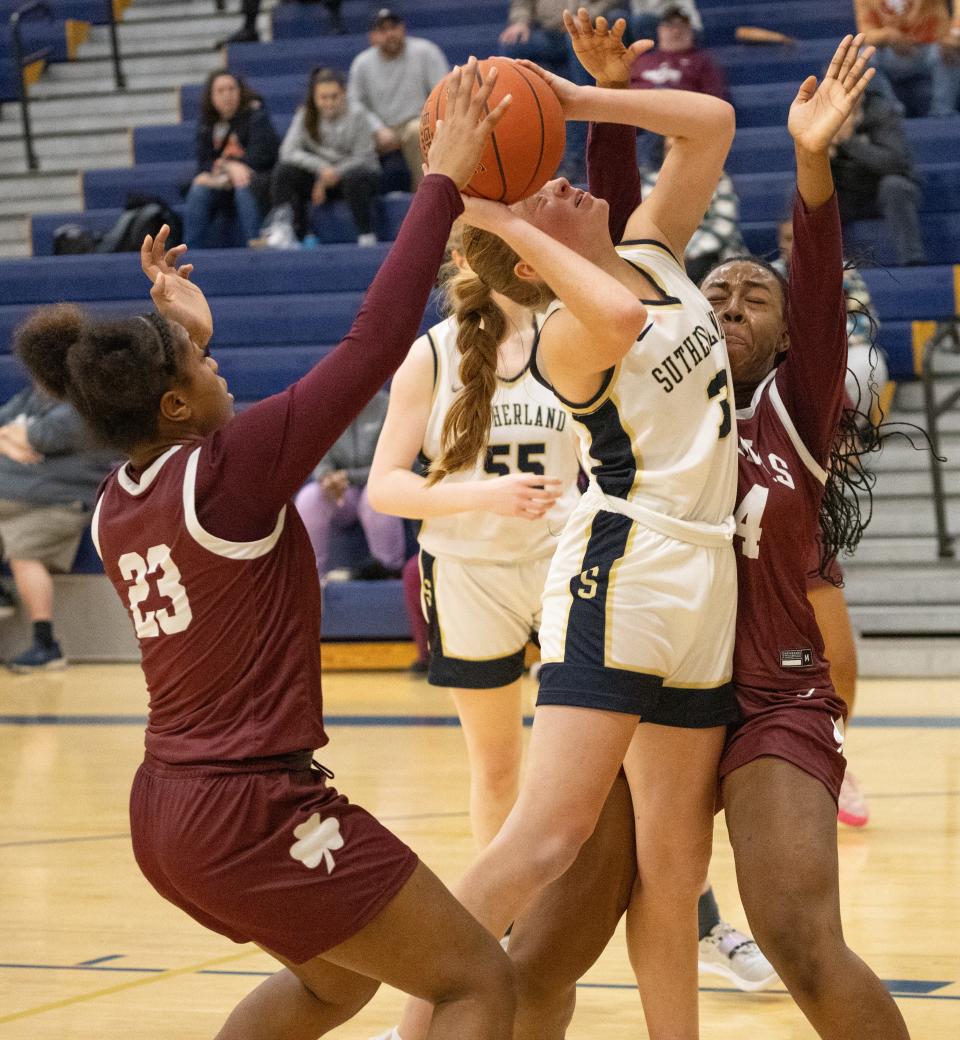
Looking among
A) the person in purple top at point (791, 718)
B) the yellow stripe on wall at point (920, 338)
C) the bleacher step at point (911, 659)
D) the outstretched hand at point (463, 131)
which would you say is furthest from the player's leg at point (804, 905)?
the yellow stripe on wall at point (920, 338)

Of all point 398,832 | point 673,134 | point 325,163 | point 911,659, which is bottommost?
point 911,659

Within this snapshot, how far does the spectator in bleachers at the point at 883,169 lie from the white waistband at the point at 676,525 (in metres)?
8.02

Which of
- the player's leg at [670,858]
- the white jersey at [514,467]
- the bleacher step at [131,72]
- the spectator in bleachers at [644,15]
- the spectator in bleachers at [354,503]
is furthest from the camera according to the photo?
A: the bleacher step at [131,72]

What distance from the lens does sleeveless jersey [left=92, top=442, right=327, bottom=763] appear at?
8.31 feet

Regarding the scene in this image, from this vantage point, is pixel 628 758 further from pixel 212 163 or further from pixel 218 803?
pixel 212 163

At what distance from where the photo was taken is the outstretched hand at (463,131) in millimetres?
2627

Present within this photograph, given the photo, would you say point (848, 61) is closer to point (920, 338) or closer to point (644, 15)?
point (920, 338)

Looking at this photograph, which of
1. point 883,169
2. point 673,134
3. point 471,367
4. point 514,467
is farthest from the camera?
point 883,169

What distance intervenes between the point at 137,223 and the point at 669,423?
9.93 meters

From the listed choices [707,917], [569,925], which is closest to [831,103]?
[569,925]

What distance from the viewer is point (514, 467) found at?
14.6 feet

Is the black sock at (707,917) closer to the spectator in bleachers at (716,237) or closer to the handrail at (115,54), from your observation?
the spectator in bleachers at (716,237)

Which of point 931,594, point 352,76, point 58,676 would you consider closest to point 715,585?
point 931,594

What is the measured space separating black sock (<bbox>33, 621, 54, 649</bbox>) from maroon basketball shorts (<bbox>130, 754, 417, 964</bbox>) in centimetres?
809
